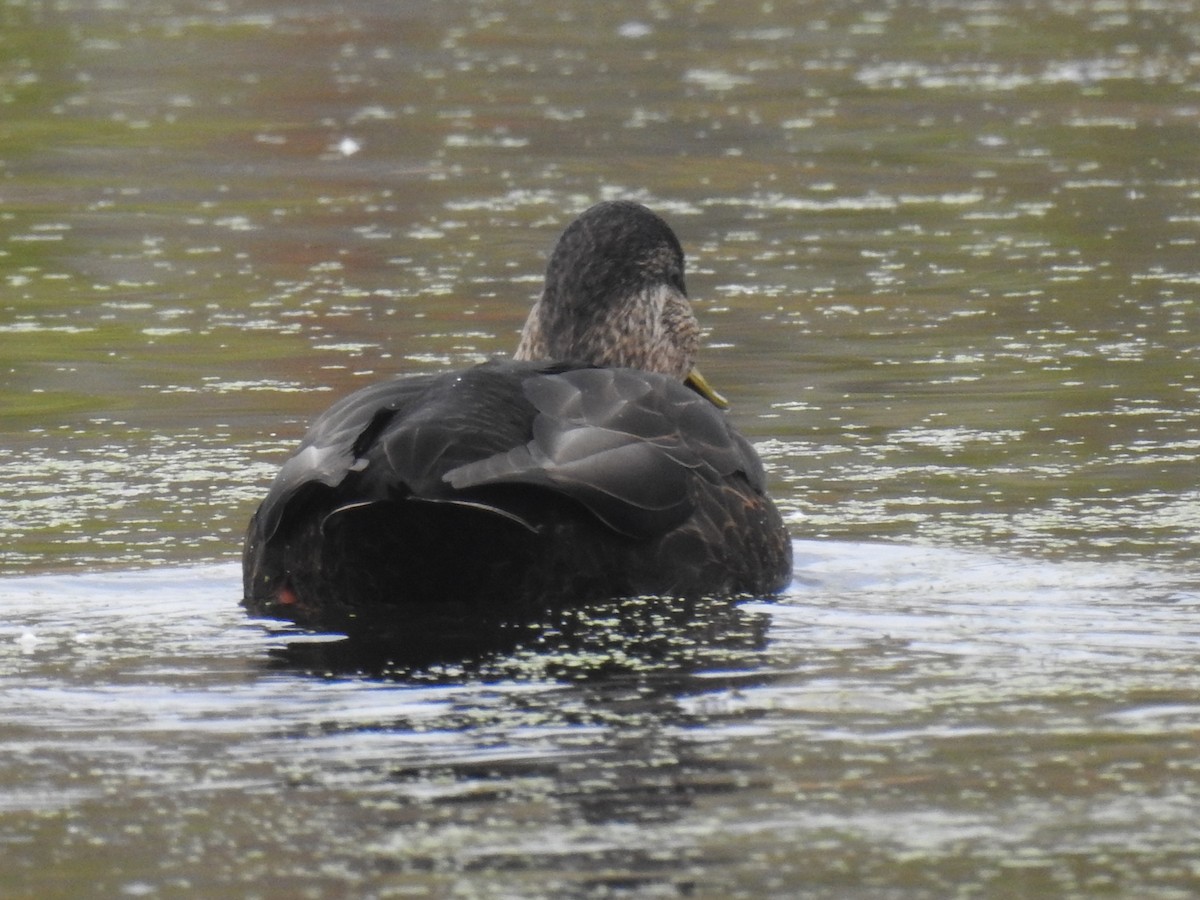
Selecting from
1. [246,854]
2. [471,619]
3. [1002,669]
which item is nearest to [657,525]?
[471,619]

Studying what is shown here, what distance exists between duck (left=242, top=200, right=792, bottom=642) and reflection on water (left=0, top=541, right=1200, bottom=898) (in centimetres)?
16

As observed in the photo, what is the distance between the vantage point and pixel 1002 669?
5824mm

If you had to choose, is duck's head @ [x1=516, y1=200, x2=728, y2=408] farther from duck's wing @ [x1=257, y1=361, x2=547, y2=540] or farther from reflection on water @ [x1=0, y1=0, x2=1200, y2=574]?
duck's wing @ [x1=257, y1=361, x2=547, y2=540]

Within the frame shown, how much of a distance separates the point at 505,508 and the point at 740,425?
11.6 feet

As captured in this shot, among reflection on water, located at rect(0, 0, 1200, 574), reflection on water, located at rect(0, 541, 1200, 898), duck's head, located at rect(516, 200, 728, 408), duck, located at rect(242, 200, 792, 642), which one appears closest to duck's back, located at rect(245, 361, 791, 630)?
duck, located at rect(242, 200, 792, 642)

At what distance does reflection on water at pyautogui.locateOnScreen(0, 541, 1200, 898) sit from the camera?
4.45m

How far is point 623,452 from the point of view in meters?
6.49

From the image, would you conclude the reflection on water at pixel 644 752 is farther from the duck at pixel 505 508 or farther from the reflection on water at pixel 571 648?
the duck at pixel 505 508

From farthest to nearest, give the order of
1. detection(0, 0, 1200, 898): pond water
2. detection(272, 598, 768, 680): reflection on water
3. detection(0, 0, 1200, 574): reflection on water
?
detection(0, 0, 1200, 574): reflection on water → detection(272, 598, 768, 680): reflection on water → detection(0, 0, 1200, 898): pond water

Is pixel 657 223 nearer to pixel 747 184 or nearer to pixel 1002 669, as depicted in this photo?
pixel 1002 669

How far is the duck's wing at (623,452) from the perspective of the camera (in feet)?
20.2

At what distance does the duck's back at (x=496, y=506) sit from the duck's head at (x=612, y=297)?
118 cm

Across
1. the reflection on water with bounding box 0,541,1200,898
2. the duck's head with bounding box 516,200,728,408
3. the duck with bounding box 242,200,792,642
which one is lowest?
the reflection on water with bounding box 0,541,1200,898

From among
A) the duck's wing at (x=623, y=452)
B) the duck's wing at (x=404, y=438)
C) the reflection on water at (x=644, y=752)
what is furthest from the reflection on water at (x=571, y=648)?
the duck's wing at (x=404, y=438)
